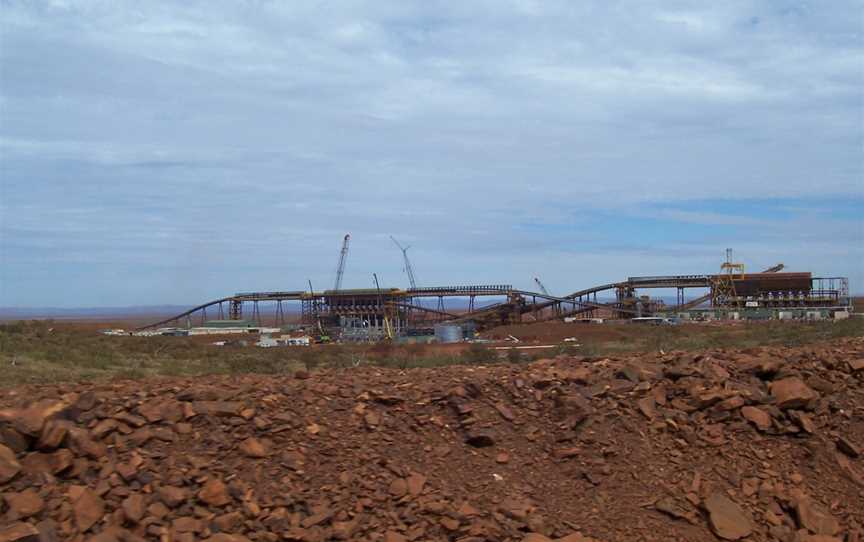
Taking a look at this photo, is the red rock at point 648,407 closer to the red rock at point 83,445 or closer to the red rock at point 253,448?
the red rock at point 253,448

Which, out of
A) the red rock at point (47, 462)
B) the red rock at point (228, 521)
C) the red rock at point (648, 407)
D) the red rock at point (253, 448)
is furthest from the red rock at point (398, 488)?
the red rock at point (648, 407)

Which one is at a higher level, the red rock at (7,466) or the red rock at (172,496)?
the red rock at (7,466)

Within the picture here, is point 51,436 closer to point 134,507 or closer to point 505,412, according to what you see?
point 134,507

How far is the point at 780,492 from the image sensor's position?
7.84 metres

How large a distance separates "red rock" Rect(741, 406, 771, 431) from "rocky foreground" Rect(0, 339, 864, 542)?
30mm

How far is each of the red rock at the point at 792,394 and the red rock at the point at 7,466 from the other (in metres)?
8.16

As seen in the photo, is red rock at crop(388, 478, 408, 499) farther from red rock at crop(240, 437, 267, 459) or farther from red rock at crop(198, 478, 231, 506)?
red rock at crop(198, 478, 231, 506)

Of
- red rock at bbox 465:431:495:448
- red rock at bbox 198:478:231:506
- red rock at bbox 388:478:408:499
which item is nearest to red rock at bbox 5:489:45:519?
red rock at bbox 198:478:231:506

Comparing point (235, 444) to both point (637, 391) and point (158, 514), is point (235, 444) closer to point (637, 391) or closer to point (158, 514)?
point (158, 514)

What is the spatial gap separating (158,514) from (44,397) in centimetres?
254

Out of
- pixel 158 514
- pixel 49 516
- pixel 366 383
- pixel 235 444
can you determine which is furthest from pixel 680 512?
pixel 49 516

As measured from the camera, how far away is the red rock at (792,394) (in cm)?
906

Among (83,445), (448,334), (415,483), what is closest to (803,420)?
(415,483)

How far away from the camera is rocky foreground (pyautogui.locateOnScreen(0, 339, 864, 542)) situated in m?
6.48
